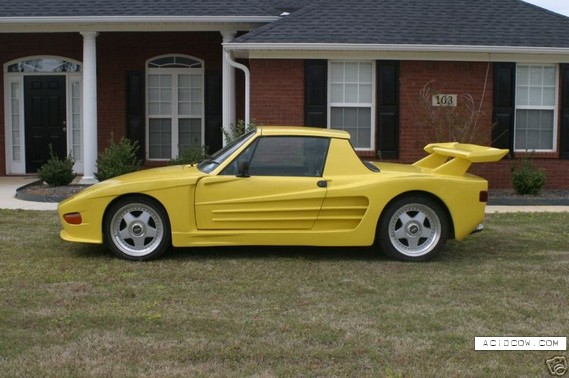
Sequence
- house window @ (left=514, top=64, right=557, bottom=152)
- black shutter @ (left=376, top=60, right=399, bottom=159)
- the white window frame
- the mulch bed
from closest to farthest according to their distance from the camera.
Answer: the mulch bed
black shutter @ (left=376, top=60, right=399, bottom=159)
house window @ (left=514, top=64, right=557, bottom=152)
the white window frame

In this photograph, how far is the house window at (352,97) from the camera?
14094 mm

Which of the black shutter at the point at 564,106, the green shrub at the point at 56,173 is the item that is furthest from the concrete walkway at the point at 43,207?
the black shutter at the point at 564,106

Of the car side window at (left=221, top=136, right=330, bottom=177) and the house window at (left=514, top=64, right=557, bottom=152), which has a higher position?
the house window at (left=514, top=64, right=557, bottom=152)

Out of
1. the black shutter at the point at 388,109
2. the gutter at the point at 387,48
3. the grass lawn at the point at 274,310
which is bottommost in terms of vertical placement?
the grass lawn at the point at 274,310

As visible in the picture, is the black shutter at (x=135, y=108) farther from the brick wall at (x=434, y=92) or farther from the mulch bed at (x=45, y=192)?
the brick wall at (x=434, y=92)

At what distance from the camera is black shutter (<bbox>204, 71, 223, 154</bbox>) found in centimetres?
1614

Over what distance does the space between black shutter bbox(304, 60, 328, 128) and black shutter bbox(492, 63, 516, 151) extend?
3.03 m

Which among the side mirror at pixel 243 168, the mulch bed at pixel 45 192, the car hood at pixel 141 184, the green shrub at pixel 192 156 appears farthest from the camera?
the green shrub at pixel 192 156

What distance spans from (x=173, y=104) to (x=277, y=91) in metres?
3.10

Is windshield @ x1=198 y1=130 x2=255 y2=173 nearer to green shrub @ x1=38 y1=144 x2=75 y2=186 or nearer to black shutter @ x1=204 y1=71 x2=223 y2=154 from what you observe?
green shrub @ x1=38 y1=144 x2=75 y2=186

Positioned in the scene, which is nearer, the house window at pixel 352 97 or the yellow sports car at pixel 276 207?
the yellow sports car at pixel 276 207

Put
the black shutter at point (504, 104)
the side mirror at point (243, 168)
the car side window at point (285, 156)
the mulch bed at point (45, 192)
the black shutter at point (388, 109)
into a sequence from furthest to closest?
the black shutter at point (504, 104), the black shutter at point (388, 109), the mulch bed at point (45, 192), the car side window at point (285, 156), the side mirror at point (243, 168)

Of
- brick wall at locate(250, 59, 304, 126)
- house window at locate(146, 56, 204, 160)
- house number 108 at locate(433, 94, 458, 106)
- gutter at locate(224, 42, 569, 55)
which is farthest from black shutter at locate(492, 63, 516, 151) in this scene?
house window at locate(146, 56, 204, 160)

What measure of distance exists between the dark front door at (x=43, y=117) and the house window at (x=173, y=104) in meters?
1.91
